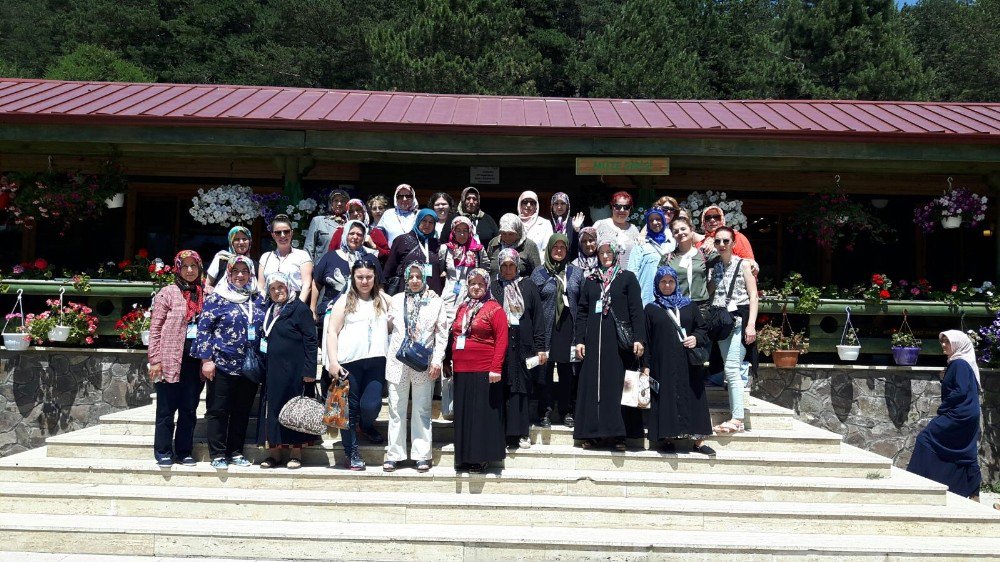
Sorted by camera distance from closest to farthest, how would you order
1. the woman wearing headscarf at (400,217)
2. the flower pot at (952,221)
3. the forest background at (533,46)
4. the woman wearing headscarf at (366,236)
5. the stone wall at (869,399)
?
the woman wearing headscarf at (366,236)
the woman wearing headscarf at (400,217)
the stone wall at (869,399)
the flower pot at (952,221)
the forest background at (533,46)

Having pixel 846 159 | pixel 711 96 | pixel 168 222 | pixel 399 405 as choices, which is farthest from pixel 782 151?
pixel 711 96

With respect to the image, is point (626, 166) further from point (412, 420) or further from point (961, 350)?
point (412, 420)

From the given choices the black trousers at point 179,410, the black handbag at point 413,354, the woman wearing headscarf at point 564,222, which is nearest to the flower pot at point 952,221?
the woman wearing headscarf at point 564,222

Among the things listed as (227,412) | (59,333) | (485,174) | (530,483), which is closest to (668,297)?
(530,483)

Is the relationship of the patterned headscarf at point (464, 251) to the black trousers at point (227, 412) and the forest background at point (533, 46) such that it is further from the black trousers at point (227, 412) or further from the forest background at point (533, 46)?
the forest background at point (533, 46)

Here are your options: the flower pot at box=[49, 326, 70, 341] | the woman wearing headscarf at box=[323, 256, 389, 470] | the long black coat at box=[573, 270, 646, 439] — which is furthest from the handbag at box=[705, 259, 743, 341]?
the flower pot at box=[49, 326, 70, 341]

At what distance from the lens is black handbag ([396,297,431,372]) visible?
626 centimetres

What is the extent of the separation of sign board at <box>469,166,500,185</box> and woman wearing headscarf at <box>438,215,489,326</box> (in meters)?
3.82

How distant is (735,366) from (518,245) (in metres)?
2.11

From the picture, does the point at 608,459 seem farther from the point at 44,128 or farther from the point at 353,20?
the point at 353,20

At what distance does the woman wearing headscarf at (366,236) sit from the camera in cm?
749

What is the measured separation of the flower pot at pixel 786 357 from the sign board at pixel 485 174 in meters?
4.18

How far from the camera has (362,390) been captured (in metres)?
6.46

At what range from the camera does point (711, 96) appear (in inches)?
1003
